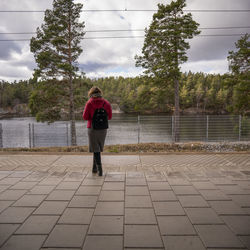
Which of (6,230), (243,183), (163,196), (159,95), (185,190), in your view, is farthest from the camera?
(159,95)

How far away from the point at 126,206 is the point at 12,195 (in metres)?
1.84

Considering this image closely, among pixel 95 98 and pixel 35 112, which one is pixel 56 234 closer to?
pixel 95 98

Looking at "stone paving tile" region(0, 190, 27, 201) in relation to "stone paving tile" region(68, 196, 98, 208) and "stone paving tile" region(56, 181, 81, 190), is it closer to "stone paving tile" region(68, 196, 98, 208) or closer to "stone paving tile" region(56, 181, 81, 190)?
"stone paving tile" region(56, 181, 81, 190)

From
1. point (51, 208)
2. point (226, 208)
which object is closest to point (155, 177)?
point (226, 208)

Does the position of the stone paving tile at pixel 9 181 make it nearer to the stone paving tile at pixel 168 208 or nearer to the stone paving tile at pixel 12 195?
the stone paving tile at pixel 12 195

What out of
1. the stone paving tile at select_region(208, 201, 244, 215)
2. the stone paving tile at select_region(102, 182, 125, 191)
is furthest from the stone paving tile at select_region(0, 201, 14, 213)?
the stone paving tile at select_region(208, 201, 244, 215)

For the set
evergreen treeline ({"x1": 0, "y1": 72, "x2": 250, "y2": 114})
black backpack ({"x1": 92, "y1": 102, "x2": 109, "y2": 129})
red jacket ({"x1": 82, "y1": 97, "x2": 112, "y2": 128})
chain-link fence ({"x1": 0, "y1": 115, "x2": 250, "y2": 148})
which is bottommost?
chain-link fence ({"x1": 0, "y1": 115, "x2": 250, "y2": 148})

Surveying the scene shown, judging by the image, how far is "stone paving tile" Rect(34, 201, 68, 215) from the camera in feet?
9.18

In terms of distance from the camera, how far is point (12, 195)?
3363 millimetres

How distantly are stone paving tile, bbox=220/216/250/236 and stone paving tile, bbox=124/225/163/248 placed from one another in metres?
0.86

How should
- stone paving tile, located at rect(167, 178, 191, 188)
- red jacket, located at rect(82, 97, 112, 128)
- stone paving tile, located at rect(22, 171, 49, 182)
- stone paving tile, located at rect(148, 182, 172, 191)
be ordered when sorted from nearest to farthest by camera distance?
stone paving tile, located at rect(148, 182, 172, 191)
stone paving tile, located at rect(167, 178, 191, 188)
red jacket, located at rect(82, 97, 112, 128)
stone paving tile, located at rect(22, 171, 49, 182)

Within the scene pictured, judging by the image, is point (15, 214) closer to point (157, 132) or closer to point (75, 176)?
point (75, 176)

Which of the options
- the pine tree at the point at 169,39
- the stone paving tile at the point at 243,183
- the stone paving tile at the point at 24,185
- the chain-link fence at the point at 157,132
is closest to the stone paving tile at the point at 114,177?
the stone paving tile at the point at 24,185

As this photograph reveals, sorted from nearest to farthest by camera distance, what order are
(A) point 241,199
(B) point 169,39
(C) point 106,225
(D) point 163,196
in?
(C) point 106,225 < (A) point 241,199 < (D) point 163,196 < (B) point 169,39
